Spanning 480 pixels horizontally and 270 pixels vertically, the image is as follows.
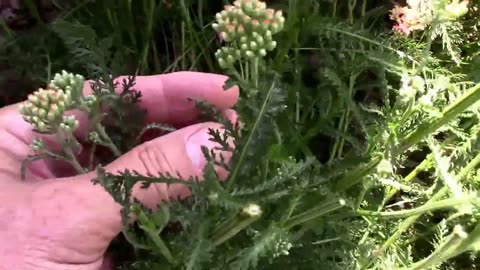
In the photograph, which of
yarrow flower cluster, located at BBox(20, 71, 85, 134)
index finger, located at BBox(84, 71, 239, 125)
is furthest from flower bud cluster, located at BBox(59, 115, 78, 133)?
index finger, located at BBox(84, 71, 239, 125)

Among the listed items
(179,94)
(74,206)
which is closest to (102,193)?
(74,206)

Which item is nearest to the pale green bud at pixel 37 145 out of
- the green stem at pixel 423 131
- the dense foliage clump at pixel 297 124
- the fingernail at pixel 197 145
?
the dense foliage clump at pixel 297 124

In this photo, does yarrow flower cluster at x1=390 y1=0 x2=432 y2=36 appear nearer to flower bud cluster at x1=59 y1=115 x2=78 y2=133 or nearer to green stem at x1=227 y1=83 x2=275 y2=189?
green stem at x1=227 y1=83 x2=275 y2=189

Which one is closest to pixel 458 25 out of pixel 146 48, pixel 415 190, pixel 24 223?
pixel 415 190

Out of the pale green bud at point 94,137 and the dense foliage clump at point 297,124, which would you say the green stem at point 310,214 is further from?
the pale green bud at point 94,137

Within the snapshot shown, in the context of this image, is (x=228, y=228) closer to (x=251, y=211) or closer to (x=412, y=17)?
(x=251, y=211)

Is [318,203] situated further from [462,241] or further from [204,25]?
[204,25]

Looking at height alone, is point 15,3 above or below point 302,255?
above
